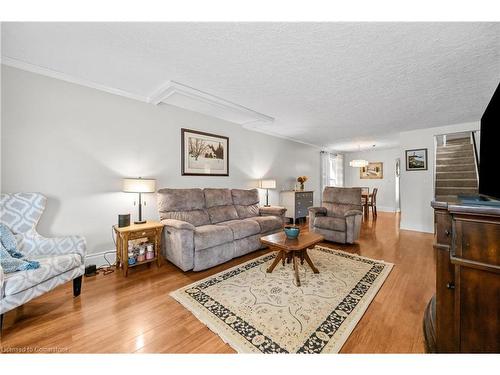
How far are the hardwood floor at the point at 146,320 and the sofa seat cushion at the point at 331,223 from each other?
3.42 ft

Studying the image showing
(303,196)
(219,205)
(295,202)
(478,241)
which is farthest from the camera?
(303,196)

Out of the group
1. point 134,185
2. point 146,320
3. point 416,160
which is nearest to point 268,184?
point 134,185

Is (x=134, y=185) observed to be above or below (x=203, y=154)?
below

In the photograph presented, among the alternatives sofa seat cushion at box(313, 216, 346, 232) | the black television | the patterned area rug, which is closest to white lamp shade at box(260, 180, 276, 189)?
sofa seat cushion at box(313, 216, 346, 232)

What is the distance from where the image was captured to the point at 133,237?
2404 mm

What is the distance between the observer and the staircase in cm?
448

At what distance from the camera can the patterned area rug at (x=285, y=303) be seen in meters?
1.38

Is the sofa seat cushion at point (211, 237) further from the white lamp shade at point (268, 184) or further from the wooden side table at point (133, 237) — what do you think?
the white lamp shade at point (268, 184)

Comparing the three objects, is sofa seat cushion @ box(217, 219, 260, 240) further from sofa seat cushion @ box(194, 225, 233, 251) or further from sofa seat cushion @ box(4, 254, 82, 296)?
sofa seat cushion @ box(4, 254, 82, 296)

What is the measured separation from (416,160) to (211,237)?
16.5 ft

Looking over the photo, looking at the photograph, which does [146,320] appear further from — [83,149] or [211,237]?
[83,149]

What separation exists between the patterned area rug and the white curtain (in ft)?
16.2

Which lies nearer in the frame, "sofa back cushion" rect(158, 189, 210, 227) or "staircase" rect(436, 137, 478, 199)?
"sofa back cushion" rect(158, 189, 210, 227)

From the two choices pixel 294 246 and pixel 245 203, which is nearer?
pixel 294 246
